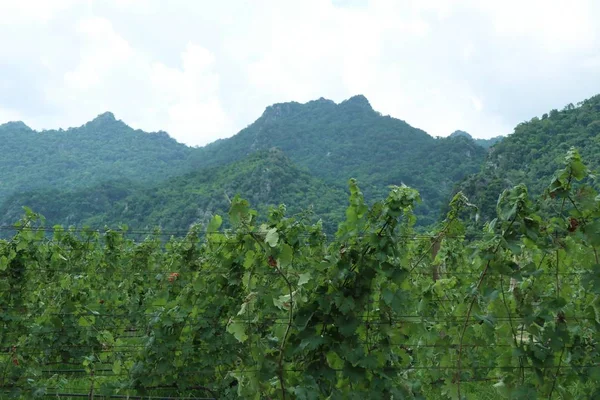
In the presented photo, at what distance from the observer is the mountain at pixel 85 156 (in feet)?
Answer: 297

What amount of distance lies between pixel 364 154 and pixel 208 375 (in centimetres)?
8589

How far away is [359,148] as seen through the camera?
93125 mm

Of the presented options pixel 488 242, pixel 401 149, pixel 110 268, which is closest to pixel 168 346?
pixel 488 242

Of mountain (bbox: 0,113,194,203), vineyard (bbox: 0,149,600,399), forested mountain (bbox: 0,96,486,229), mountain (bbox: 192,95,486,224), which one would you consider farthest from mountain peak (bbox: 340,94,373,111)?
vineyard (bbox: 0,149,600,399)

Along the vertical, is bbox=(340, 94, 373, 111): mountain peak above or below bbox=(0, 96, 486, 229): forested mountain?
above

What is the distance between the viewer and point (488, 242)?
3.30 metres

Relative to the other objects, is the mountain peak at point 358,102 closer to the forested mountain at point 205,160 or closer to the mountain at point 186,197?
the forested mountain at point 205,160

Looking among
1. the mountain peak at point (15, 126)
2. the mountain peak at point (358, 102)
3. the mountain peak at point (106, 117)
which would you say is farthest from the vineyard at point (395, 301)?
the mountain peak at point (106, 117)

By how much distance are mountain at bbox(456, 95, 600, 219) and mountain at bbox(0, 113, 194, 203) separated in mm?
49099

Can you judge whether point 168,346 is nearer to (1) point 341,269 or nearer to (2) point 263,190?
(1) point 341,269

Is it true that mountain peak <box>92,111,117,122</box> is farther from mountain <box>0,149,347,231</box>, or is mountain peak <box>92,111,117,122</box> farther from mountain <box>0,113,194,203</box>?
mountain <box>0,149,347,231</box>

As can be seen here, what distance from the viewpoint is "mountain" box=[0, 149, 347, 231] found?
56.2m

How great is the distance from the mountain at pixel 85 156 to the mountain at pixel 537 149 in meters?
49.1

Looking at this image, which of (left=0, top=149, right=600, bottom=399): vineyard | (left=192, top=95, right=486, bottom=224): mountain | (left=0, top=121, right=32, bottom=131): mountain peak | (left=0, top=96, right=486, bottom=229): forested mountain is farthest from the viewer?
(left=0, top=121, right=32, bottom=131): mountain peak
